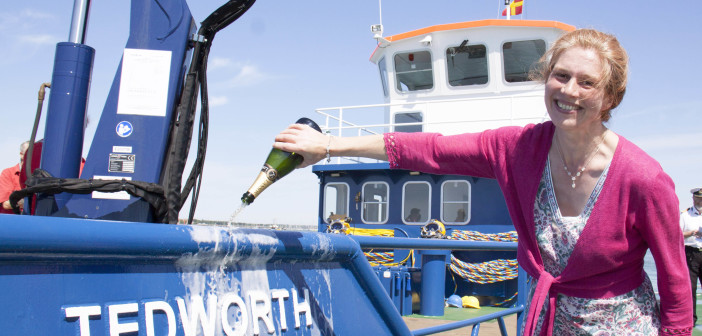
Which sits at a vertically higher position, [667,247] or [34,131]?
[34,131]

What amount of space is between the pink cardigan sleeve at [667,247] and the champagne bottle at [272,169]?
91 cm

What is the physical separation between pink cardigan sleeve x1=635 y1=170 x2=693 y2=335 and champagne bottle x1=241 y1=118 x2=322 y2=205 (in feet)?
2.98

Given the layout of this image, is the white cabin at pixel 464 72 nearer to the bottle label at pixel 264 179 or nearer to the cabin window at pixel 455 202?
the cabin window at pixel 455 202

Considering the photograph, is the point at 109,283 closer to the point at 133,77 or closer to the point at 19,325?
the point at 19,325

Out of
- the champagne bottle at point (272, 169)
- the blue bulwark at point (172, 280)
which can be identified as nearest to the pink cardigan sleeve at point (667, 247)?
the blue bulwark at point (172, 280)

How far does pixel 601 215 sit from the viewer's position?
5.39 ft

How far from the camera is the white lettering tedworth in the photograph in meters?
1.14

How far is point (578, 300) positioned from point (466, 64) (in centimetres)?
1070

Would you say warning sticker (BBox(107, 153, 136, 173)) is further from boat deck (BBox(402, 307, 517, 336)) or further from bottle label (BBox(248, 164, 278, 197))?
boat deck (BBox(402, 307, 517, 336))

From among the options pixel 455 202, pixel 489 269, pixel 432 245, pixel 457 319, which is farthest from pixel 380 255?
pixel 432 245

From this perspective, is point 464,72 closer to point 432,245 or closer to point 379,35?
point 379,35

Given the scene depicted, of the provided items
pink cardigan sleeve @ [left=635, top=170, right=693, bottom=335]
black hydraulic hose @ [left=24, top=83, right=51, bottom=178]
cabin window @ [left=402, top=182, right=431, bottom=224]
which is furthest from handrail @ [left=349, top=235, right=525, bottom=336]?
cabin window @ [left=402, top=182, right=431, bottom=224]

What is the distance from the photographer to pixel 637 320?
1686 mm

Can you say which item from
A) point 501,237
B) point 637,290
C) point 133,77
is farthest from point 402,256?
point 637,290
